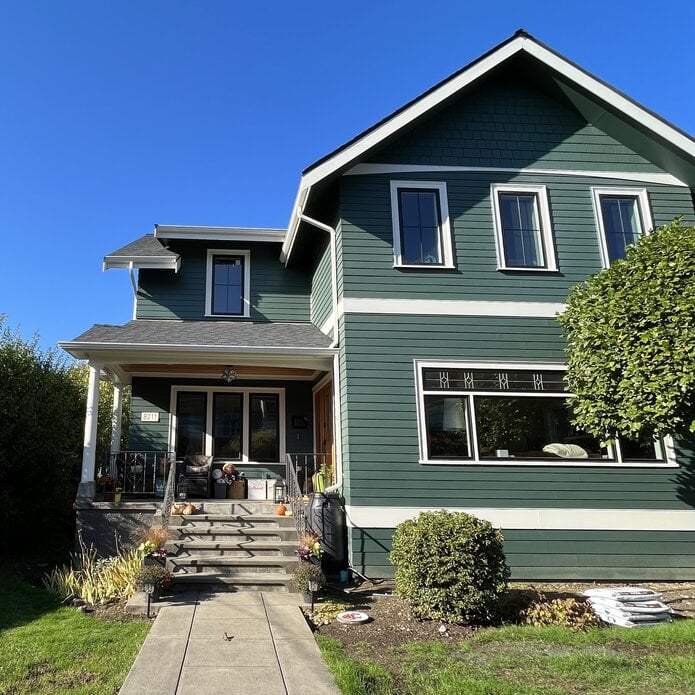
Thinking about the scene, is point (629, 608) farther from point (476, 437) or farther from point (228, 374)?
point (228, 374)

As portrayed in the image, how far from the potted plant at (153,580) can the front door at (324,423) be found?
11.9ft

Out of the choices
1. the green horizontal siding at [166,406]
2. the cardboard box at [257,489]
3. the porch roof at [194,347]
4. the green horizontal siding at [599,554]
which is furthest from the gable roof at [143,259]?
the green horizontal siding at [599,554]

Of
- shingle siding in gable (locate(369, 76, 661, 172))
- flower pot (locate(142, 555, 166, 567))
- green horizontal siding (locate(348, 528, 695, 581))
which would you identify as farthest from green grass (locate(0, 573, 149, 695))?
shingle siding in gable (locate(369, 76, 661, 172))

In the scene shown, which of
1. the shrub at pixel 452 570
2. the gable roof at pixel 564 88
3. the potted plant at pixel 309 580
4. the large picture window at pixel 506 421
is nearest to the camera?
the shrub at pixel 452 570

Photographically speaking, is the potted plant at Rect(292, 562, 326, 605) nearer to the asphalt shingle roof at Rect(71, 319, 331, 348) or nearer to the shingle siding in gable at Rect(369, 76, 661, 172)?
the asphalt shingle roof at Rect(71, 319, 331, 348)

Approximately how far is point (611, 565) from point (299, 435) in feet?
18.7

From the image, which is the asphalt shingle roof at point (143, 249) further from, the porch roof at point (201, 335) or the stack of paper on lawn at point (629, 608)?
the stack of paper on lawn at point (629, 608)

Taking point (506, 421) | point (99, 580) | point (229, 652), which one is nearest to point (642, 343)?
point (506, 421)

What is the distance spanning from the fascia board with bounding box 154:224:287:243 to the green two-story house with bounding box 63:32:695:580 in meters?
1.02

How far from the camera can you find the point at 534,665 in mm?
4363

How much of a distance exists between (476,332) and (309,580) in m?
4.38

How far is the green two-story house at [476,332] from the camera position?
26.2 ft

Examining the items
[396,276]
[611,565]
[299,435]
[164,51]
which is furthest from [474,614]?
[164,51]

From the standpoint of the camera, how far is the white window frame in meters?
8.05
